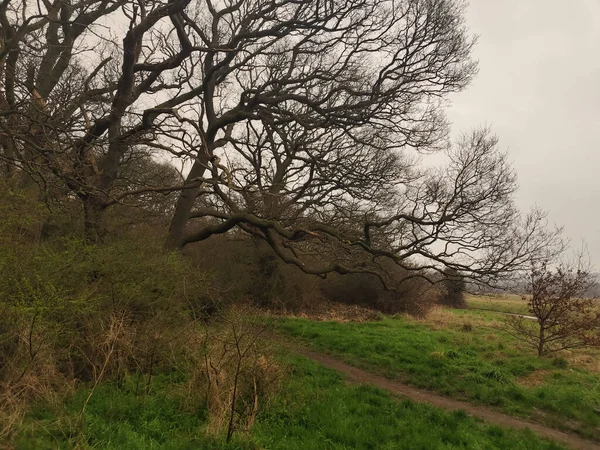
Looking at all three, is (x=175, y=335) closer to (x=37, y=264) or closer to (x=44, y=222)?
(x=37, y=264)

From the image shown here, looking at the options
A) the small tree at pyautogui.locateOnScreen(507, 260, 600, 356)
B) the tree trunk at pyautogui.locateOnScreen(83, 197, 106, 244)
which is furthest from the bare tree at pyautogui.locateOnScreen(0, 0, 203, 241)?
the small tree at pyautogui.locateOnScreen(507, 260, 600, 356)

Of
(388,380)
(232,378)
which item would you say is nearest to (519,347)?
(388,380)

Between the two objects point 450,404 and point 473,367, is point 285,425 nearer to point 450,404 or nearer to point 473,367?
point 450,404

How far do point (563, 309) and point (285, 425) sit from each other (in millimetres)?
9321

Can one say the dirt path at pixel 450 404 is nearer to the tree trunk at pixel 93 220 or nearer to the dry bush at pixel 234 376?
the dry bush at pixel 234 376

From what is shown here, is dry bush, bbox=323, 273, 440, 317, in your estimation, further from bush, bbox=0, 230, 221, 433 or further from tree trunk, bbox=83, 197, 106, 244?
bush, bbox=0, 230, 221, 433

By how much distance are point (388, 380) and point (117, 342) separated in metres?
5.67

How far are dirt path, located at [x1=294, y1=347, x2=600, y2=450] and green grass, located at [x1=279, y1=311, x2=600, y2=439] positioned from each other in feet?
0.97

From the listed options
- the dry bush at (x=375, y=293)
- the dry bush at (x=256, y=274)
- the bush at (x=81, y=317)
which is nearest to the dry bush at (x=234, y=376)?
the bush at (x=81, y=317)

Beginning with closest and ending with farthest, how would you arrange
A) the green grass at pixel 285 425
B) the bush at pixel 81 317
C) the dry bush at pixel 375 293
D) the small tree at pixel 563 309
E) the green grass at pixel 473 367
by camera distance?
the green grass at pixel 285 425
the bush at pixel 81 317
the green grass at pixel 473 367
the small tree at pixel 563 309
the dry bush at pixel 375 293

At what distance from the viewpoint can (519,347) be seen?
1251 cm

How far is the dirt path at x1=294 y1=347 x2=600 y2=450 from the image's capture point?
21.0 feet

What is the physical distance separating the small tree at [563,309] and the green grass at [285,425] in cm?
618

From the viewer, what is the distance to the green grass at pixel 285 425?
4.46 m
